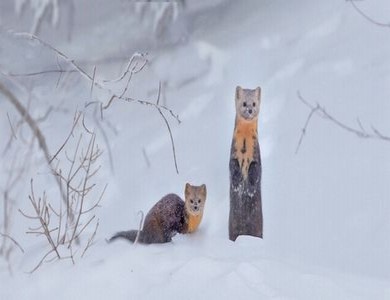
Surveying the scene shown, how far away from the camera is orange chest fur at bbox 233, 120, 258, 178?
13.2ft

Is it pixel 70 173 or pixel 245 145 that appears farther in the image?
pixel 70 173

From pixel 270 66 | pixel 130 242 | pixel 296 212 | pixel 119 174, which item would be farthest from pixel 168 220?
pixel 270 66

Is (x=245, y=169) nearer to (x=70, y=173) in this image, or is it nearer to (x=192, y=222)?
(x=192, y=222)

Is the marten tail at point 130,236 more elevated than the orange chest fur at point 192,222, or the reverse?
the orange chest fur at point 192,222

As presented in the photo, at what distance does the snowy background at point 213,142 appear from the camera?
148 inches

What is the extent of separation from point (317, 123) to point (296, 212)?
905mm

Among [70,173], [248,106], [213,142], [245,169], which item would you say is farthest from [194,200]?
[213,142]

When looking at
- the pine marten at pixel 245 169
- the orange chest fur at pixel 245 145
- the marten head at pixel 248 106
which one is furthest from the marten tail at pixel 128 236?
the marten head at pixel 248 106

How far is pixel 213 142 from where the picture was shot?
6.51 m

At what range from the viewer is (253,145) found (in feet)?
13.2

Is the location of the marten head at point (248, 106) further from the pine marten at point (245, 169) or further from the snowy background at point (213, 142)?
the snowy background at point (213, 142)

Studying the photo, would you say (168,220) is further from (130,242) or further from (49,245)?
(49,245)

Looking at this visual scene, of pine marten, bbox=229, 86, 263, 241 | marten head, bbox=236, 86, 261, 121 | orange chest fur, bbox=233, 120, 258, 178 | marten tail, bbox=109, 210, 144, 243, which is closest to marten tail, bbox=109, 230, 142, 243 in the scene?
marten tail, bbox=109, 210, 144, 243

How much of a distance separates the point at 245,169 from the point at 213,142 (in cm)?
249
